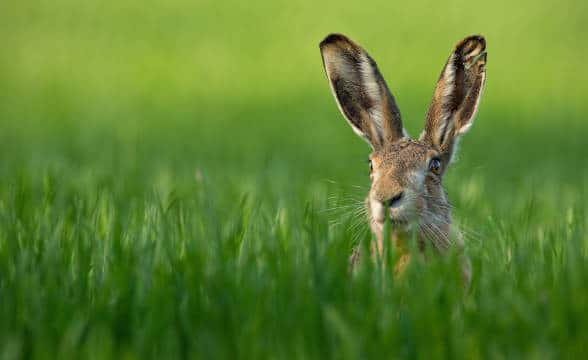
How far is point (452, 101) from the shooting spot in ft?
15.2

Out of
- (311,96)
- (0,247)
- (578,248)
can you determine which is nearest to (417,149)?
(578,248)

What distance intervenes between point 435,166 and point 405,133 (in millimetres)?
402

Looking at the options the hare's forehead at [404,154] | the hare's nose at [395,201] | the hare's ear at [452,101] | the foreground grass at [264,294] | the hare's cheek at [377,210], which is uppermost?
the hare's ear at [452,101]

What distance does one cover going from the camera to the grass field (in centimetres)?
274

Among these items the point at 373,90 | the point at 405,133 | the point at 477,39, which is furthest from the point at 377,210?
the point at 477,39

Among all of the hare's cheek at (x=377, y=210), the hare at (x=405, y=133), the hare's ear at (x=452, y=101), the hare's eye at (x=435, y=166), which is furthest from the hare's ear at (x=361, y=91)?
the hare's cheek at (x=377, y=210)

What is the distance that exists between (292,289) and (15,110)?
9207 mm

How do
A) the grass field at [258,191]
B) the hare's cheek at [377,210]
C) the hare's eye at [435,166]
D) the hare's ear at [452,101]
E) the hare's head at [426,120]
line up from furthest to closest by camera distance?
the hare's ear at [452,101] < the hare's eye at [435,166] < the hare's head at [426,120] < the hare's cheek at [377,210] < the grass field at [258,191]

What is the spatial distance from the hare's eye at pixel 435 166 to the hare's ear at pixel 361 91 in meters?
0.31

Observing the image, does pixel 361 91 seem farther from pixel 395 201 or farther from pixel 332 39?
pixel 395 201

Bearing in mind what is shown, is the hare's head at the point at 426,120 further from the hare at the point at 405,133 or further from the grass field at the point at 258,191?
the grass field at the point at 258,191

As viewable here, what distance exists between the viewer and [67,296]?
9.99 feet

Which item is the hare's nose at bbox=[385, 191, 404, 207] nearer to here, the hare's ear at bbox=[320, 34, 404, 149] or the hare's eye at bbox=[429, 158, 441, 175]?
the hare's eye at bbox=[429, 158, 441, 175]

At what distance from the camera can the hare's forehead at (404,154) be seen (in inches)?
164
